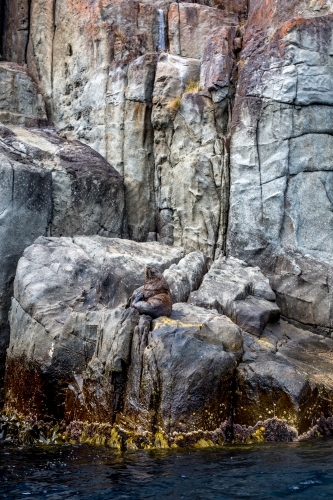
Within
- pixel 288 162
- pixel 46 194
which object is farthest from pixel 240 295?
pixel 46 194

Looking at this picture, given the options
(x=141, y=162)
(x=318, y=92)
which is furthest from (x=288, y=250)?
(x=141, y=162)

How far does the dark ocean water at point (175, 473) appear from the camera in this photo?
8.09 m

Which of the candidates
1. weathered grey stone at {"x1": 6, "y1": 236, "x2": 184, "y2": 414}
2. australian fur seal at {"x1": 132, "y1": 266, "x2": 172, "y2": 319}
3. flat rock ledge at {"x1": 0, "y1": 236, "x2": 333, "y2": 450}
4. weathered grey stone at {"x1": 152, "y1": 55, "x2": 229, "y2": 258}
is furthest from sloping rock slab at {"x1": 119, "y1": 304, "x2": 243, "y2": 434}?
weathered grey stone at {"x1": 152, "y1": 55, "x2": 229, "y2": 258}

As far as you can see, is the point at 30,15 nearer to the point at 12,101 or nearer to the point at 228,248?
the point at 12,101

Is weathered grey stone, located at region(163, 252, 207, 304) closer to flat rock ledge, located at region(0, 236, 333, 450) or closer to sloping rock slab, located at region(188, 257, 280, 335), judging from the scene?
flat rock ledge, located at region(0, 236, 333, 450)

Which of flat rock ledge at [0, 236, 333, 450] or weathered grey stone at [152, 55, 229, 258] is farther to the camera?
weathered grey stone at [152, 55, 229, 258]

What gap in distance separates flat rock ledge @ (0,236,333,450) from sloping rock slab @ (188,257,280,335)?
4 cm

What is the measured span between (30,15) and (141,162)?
836cm

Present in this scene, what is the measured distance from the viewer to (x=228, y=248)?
17141 millimetres

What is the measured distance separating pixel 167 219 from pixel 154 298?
688 centimetres

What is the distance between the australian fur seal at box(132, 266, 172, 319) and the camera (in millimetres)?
12359

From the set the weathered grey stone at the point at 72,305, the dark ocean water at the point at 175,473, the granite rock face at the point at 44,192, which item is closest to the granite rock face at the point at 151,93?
A: the granite rock face at the point at 44,192

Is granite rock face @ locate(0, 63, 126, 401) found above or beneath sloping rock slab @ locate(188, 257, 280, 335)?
above

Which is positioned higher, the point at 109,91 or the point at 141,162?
the point at 109,91
